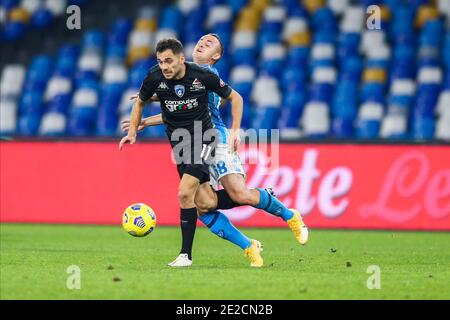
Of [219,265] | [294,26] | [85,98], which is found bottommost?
[219,265]

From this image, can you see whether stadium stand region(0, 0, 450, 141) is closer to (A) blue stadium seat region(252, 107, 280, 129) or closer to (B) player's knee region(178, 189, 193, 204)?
(A) blue stadium seat region(252, 107, 280, 129)

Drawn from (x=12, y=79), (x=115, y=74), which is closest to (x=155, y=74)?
(x=115, y=74)

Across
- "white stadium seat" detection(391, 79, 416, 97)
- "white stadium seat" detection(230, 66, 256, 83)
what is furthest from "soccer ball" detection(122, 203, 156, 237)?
"white stadium seat" detection(230, 66, 256, 83)

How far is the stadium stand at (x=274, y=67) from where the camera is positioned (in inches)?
652

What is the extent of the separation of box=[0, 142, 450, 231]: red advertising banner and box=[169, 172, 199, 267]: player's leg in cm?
509

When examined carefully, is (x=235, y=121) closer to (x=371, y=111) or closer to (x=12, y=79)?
(x=371, y=111)

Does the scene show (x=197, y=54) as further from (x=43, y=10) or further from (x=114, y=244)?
(x=43, y=10)

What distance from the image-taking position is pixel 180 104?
873cm

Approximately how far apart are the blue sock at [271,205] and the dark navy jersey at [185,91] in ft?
2.48

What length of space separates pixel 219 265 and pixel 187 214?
57 cm
